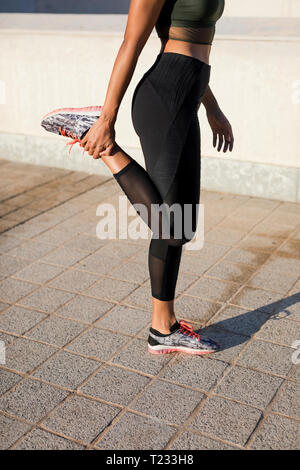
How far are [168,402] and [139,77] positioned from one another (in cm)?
415

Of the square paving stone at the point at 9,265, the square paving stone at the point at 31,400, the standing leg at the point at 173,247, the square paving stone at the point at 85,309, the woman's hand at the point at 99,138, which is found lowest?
the square paving stone at the point at 31,400

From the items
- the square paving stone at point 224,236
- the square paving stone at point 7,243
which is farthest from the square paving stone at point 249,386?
the square paving stone at point 7,243

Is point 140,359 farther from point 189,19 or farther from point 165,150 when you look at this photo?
point 189,19

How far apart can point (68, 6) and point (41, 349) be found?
1179 centimetres

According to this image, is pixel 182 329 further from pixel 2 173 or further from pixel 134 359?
pixel 2 173

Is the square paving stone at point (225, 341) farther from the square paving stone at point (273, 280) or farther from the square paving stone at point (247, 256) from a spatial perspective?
the square paving stone at point (247, 256)

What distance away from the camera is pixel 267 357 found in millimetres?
3355

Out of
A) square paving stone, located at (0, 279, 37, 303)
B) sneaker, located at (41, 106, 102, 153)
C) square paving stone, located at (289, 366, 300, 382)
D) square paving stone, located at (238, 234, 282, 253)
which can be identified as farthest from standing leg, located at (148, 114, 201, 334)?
square paving stone, located at (238, 234, 282, 253)

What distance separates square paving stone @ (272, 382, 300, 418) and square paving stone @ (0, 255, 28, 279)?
2292 millimetres

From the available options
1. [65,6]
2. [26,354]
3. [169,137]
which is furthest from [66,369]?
[65,6]

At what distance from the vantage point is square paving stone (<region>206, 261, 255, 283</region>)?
4.34m

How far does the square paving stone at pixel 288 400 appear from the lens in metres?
2.88

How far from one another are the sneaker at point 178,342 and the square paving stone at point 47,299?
2.79 feet

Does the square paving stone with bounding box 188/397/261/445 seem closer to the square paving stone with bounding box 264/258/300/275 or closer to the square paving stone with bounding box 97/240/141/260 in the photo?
the square paving stone with bounding box 264/258/300/275
